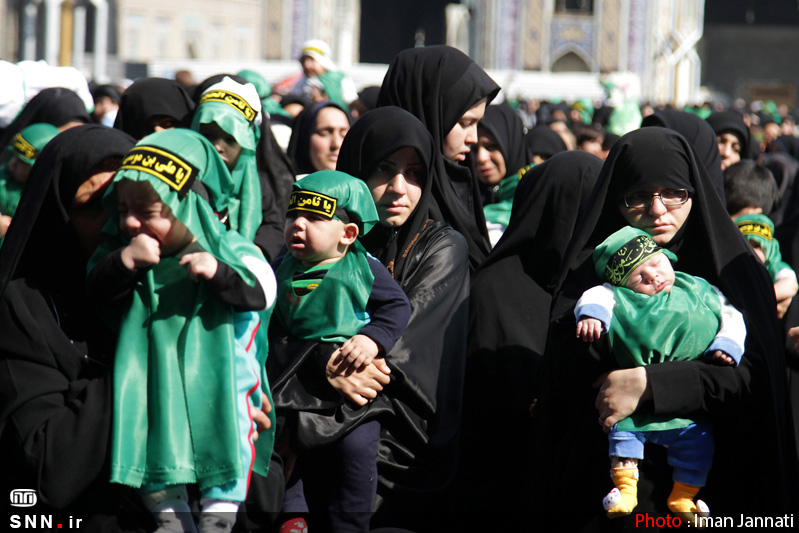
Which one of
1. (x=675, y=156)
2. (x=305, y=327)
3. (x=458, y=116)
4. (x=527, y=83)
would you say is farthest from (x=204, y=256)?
(x=527, y=83)

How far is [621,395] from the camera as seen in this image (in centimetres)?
243

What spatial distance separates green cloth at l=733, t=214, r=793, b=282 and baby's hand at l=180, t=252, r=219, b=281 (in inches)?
99.0

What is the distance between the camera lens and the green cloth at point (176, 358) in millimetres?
2076

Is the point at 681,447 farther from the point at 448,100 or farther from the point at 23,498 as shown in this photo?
the point at 448,100

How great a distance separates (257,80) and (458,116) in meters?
3.85

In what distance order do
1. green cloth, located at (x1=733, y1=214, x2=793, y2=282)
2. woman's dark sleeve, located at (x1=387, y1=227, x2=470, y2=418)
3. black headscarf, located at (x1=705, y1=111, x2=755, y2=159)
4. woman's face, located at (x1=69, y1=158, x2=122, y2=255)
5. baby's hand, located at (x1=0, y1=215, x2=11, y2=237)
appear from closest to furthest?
woman's face, located at (x1=69, y1=158, x2=122, y2=255), woman's dark sleeve, located at (x1=387, y1=227, x2=470, y2=418), baby's hand, located at (x1=0, y1=215, x2=11, y2=237), green cloth, located at (x1=733, y1=214, x2=793, y2=282), black headscarf, located at (x1=705, y1=111, x2=755, y2=159)

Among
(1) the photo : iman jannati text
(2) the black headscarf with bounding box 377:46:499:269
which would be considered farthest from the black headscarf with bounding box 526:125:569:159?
(1) the photo : iman jannati text

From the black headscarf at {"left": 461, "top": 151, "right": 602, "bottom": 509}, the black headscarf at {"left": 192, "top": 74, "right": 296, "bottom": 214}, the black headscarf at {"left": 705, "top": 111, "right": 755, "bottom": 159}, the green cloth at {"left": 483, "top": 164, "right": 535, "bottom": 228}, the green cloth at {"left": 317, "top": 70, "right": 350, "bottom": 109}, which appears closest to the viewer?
the black headscarf at {"left": 461, "top": 151, "right": 602, "bottom": 509}

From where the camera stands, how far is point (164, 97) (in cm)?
442

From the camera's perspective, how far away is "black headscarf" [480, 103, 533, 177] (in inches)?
173

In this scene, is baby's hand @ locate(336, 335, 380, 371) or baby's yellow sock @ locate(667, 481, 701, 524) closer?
baby's yellow sock @ locate(667, 481, 701, 524)

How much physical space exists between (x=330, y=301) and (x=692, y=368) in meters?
0.87

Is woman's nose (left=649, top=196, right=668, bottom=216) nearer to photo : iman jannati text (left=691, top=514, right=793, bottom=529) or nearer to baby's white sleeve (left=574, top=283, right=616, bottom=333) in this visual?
baby's white sleeve (left=574, top=283, right=616, bottom=333)

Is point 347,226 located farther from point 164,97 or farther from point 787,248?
point 787,248
